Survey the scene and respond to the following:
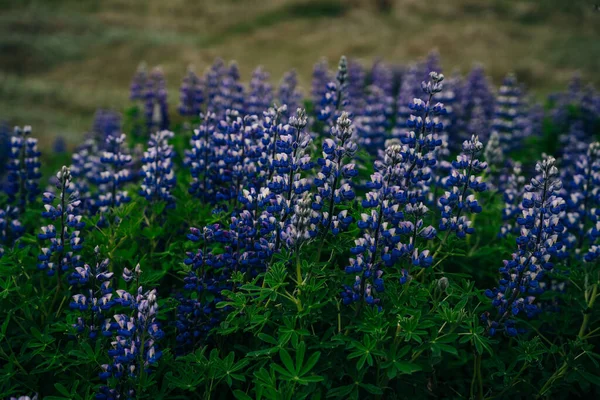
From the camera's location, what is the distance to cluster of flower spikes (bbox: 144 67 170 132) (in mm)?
7848

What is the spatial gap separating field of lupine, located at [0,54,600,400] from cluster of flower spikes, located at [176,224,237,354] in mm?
13

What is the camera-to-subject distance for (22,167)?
5.27 metres

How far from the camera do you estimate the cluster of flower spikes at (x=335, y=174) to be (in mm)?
3475

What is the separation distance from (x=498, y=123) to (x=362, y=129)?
2.30 m

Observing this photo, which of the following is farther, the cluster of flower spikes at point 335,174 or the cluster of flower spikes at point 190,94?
the cluster of flower spikes at point 190,94

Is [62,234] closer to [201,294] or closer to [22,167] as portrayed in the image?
[201,294]

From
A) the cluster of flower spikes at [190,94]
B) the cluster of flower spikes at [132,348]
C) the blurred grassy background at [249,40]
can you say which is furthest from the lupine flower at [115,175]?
the blurred grassy background at [249,40]

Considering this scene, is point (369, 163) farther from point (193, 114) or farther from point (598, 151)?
point (193, 114)

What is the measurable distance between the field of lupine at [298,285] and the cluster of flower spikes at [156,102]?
2983 mm

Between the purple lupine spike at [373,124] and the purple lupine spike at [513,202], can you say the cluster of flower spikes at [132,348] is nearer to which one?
the purple lupine spike at [513,202]

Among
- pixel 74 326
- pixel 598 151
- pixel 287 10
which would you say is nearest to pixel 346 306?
pixel 74 326

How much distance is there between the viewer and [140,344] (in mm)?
3268

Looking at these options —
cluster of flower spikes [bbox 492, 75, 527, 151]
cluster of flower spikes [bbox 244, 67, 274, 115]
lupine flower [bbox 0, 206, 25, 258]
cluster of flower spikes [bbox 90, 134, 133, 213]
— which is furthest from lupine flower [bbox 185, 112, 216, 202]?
cluster of flower spikes [bbox 492, 75, 527, 151]

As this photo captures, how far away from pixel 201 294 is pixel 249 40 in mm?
18934
